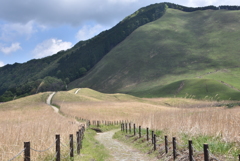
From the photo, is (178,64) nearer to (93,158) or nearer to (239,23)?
(239,23)

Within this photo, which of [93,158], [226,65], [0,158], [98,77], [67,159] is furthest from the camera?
[98,77]

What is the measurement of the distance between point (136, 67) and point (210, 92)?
80.7 meters

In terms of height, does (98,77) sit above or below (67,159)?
above

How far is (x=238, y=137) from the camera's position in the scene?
35.4 feet

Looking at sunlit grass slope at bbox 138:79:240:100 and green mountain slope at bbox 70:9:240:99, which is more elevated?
green mountain slope at bbox 70:9:240:99

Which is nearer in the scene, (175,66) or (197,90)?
(197,90)

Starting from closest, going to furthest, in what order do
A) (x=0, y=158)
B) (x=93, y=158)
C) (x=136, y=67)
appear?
(x=0, y=158), (x=93, y=158), (x=136, y=67)

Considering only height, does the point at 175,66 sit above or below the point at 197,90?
above

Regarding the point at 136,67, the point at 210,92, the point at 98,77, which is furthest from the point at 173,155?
the point at 98,77

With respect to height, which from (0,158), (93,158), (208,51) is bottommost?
(93,158)

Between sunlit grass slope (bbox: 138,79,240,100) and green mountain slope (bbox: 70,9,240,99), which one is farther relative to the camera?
green mountain slope (bbox: 70,9,240,99)

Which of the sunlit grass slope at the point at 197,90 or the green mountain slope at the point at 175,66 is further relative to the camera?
the green mountain slope at the point at 175,66

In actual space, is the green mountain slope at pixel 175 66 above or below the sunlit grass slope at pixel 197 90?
above

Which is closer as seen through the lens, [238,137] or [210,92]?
[238,137]
